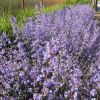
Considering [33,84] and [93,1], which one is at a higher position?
[33,84]

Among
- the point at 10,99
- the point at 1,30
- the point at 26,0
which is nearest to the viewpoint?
the point at 10,99

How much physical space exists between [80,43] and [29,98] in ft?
6.87

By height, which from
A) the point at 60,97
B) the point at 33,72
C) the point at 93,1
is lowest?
the point at 93,1

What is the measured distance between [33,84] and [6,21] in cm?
339

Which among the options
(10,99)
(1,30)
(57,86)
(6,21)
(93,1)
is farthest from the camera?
(93,1)

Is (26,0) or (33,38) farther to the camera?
(26,0)

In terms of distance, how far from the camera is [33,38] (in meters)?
5.88

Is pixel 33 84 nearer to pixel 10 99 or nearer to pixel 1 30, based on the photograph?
pixel 10 99

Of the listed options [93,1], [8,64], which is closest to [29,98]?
[8,64]

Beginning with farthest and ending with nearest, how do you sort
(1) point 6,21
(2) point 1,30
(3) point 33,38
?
(1) point 6,21
(2) point 1,30
(3) point 33,38

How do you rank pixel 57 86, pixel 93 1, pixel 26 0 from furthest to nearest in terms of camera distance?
1. pixel 93 1
2. pixel 26 0
3. pixel 57 86

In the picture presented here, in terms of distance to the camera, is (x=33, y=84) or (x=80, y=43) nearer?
(x=33, y=84)

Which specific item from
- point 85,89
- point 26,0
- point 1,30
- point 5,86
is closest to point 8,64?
point 5,86

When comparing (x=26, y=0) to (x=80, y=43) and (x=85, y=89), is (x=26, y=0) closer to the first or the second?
(x=80, y=43)
